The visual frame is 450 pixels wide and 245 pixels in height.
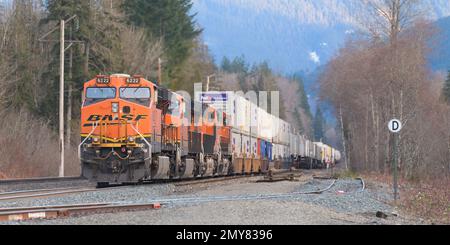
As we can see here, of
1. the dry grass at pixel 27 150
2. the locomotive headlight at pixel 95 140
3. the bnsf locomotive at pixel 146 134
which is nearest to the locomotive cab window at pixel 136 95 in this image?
the bnsf locomotive at pixel 146 134

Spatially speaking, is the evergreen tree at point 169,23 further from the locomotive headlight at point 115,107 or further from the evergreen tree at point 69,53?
the locomotive headlight at point 115,107

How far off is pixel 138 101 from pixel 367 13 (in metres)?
20.3

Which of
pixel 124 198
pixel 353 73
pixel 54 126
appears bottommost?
pixel 124 198

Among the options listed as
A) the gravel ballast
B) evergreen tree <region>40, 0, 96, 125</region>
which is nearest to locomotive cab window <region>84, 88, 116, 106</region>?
the gravel ballast

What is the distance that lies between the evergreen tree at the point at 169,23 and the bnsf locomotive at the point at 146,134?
1071 inches

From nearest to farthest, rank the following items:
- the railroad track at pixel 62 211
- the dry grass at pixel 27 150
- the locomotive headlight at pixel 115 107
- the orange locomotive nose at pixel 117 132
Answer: the railroad track at pixel 62 211
the orange locomotive nose at pixel 117 132
the locomotive headlight at pixel 115 107
the dry grass at pixel 27 150

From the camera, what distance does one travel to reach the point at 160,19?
58.6 metres

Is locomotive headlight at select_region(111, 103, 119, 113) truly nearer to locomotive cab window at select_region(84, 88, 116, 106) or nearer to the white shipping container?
locomotive cab window at select_region(84, 88, 116, 106)

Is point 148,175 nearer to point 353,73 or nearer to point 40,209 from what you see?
point 40,209

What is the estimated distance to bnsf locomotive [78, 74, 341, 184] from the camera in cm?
2111

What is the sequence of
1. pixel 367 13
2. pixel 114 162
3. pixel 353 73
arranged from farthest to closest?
pixel 353 73 → pixel 367 13 → pixel 114 162

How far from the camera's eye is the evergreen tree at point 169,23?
57.0 metres

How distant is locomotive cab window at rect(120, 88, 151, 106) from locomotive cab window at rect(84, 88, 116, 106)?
1.07 feet
